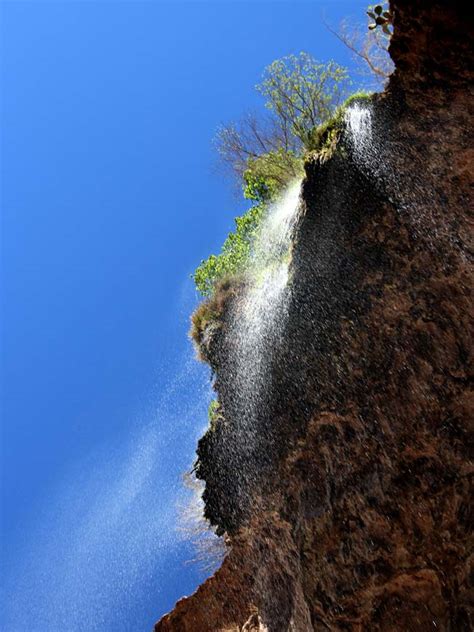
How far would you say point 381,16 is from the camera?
34.3 feet

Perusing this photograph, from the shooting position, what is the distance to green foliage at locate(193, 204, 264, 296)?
1399cm

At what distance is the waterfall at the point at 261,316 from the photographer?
33.0 ft

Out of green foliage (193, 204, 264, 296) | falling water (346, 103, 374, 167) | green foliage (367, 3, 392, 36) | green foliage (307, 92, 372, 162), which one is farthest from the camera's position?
green foliage (193, 204, 264, 296)

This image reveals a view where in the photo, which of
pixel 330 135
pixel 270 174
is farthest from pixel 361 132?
pixel 270 174

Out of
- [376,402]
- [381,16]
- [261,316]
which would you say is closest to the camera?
[376,402]

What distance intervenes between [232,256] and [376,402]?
7.30 m

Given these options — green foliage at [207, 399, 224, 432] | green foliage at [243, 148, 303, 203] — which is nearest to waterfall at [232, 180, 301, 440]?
green foliage at [207, 399, 224, 432]

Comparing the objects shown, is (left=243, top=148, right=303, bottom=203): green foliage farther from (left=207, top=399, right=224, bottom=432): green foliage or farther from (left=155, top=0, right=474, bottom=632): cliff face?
(left=207, top=399, right=224, bottom=432): green foliage

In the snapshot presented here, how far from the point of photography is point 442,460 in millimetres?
7301

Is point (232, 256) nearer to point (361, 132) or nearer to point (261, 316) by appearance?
point (261, 316)

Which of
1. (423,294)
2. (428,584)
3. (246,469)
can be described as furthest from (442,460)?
(246,469)

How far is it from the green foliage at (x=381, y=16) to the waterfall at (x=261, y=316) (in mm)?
3596

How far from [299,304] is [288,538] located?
3.96 meters

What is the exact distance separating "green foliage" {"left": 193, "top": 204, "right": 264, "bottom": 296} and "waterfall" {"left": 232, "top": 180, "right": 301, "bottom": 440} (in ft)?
3.02
